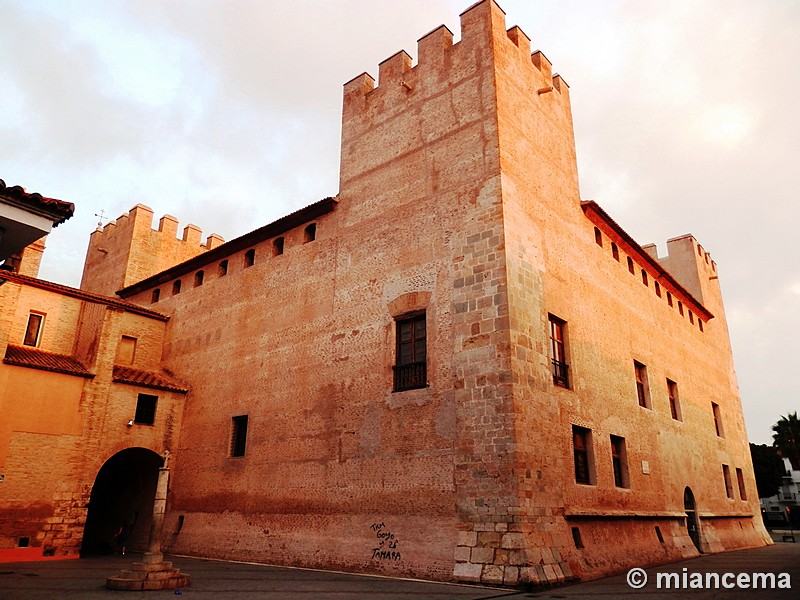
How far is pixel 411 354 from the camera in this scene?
507 inches

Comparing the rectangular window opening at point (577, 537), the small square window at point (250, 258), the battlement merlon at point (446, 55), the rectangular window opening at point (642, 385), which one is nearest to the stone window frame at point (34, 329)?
the small square window at point (250, 258)

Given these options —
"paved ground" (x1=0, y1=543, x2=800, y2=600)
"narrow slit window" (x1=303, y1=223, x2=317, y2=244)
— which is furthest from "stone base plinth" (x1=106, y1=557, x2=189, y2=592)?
"narrow slit window" (x1=303, y1=223, x2=317, y2=244)

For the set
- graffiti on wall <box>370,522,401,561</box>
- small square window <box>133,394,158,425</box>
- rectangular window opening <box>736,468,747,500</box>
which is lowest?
graffiti on wall <box>370,522,401,561</box>

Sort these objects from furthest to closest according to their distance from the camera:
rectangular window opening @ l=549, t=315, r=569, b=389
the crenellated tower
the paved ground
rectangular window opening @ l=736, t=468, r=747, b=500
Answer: the crenellated tower
rectangular window opening @ l=736, t=468, r=747, b=500
rectangular window opening @ l=549, t=315, r=569, b=389
the paved ground

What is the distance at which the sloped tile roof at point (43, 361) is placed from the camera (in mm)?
14805

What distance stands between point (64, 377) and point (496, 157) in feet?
41.4

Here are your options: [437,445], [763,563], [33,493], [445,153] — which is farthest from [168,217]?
[763,563]

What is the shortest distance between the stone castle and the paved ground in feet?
2.10

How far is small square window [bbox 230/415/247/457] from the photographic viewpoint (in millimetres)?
16266

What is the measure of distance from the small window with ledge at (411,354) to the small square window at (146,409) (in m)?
8.88

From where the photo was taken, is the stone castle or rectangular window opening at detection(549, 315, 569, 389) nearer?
the stone castle

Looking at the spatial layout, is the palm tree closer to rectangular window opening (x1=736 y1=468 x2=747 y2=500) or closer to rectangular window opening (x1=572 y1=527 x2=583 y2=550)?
rectangular window opening (x1=736 y1=468 x2=747 y2=500)

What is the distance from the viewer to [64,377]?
1551 centimetres

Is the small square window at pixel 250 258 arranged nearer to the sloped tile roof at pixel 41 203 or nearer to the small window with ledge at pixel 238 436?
the small window with ledge at pixel 238 436
